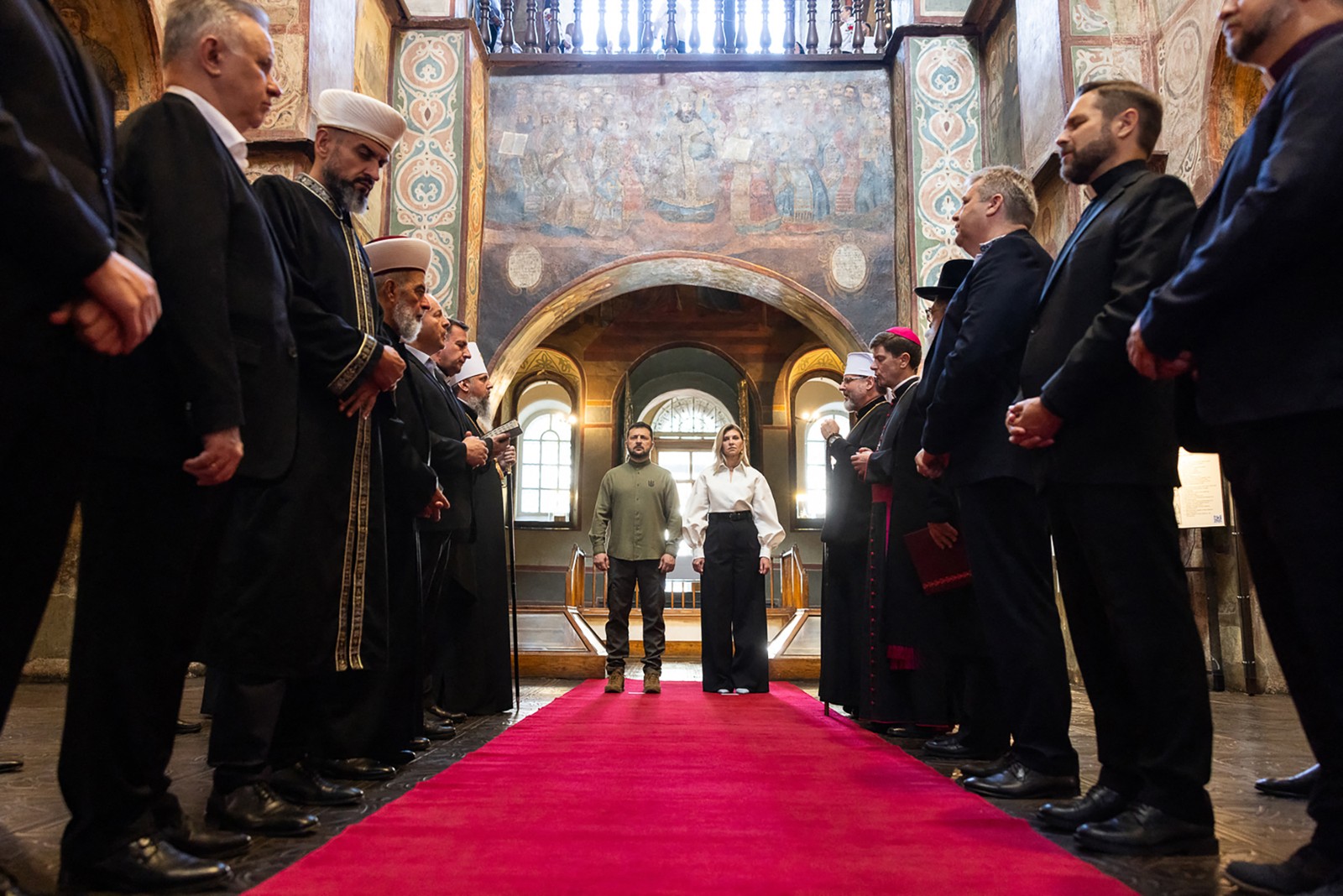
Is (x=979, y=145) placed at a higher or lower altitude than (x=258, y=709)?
higher

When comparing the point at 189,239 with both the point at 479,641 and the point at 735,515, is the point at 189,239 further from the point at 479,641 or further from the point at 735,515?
the point at 735,515

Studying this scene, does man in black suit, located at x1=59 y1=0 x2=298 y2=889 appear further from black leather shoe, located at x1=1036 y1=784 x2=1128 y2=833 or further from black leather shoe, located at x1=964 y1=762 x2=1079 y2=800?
black leather shoe, located at x1=964 y1=762 x2=1079 y2=800

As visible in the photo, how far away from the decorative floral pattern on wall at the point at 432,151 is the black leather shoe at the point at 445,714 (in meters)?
5.24

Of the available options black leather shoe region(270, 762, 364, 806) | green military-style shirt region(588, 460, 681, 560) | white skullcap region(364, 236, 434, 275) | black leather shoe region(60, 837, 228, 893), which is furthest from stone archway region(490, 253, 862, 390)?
black leather shoe region(60, 837, 228, 893)

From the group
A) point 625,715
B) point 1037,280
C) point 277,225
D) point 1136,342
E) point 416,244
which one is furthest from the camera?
point 625,715

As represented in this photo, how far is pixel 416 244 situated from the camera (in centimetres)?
341

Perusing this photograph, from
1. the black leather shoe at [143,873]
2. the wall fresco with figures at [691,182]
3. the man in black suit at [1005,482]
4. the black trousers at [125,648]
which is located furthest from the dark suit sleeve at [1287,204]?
the wall fresco with figures at [691,182]

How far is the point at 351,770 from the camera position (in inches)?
110

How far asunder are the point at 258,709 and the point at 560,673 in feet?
20.6

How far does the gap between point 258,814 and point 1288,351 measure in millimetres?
2166

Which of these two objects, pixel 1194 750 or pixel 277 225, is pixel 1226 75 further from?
pixel 277 225

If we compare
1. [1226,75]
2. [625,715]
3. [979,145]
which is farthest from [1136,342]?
[979,145]

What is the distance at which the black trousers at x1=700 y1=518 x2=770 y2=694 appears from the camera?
6.86 metres

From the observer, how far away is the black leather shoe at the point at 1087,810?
2.14 metres
